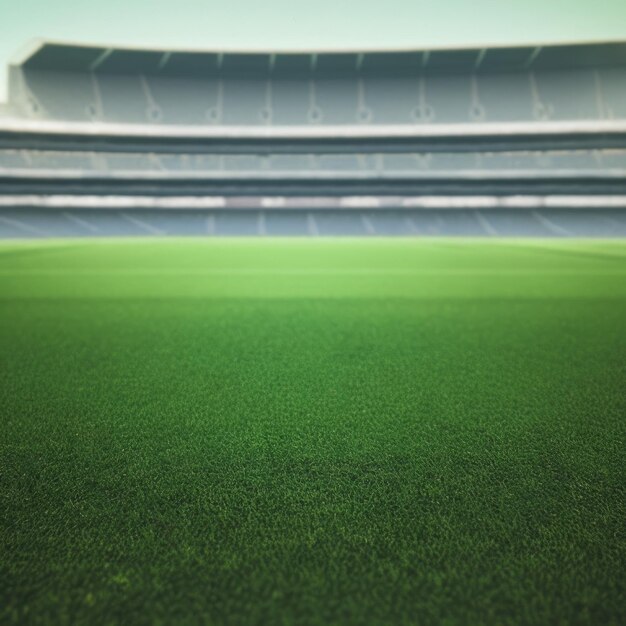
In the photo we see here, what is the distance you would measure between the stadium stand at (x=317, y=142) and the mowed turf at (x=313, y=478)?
23.0 meters

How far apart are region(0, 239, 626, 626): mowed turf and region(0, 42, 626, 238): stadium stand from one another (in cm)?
2298

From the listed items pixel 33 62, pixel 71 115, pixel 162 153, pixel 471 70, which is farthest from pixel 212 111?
pixel 471 70

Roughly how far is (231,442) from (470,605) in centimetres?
85

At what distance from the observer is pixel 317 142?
2686 cm

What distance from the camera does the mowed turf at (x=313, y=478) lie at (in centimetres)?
81

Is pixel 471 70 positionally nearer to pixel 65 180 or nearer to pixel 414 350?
pixel 65 180

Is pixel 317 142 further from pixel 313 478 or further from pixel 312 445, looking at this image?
pixel 313 478

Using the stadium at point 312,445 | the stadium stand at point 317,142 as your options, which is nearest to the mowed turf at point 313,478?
the stadium at point 312,445

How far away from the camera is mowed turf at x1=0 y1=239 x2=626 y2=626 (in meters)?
0.81

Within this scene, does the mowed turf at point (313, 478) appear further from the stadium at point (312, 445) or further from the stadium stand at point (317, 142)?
the stadium stand at point (317, 142)

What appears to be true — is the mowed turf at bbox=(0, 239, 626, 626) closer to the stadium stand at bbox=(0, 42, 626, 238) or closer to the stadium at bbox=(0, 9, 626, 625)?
the stadium at bbox=(0, 9, 626, 625)

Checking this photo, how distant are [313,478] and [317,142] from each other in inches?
1098

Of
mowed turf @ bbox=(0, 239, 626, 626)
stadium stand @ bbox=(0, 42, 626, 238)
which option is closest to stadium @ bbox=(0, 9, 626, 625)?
mowed turf @ bbox=(0, 239, 626, 626)

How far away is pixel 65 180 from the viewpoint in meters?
24.4
